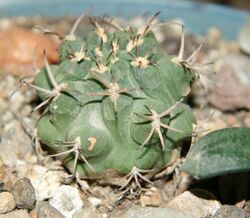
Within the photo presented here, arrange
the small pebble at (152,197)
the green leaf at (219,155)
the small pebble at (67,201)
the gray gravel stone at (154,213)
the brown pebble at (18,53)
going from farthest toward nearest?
the brown pebble at (18,53), the small pebble at (152,197), the small pebble at (67,201), the gray gravel stone at (154,213), the green leaf at (219,155)

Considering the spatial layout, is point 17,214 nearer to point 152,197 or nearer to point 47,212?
point 47,212

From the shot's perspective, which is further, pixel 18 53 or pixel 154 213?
pixel 18 53

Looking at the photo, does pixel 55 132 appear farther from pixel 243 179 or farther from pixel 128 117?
pixel 243 179

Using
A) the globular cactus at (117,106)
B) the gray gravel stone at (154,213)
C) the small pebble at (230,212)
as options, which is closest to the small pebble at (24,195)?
the globular cactus at (117,106)

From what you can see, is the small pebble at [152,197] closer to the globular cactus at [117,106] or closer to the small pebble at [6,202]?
the globular cactus at [117,106]

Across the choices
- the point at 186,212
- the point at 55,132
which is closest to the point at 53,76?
the point at 55,132

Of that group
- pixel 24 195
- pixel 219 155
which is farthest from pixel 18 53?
pixel 219 155

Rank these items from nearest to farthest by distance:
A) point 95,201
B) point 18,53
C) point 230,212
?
1. point 230,212
2. point 95,201
3. point 18,53
